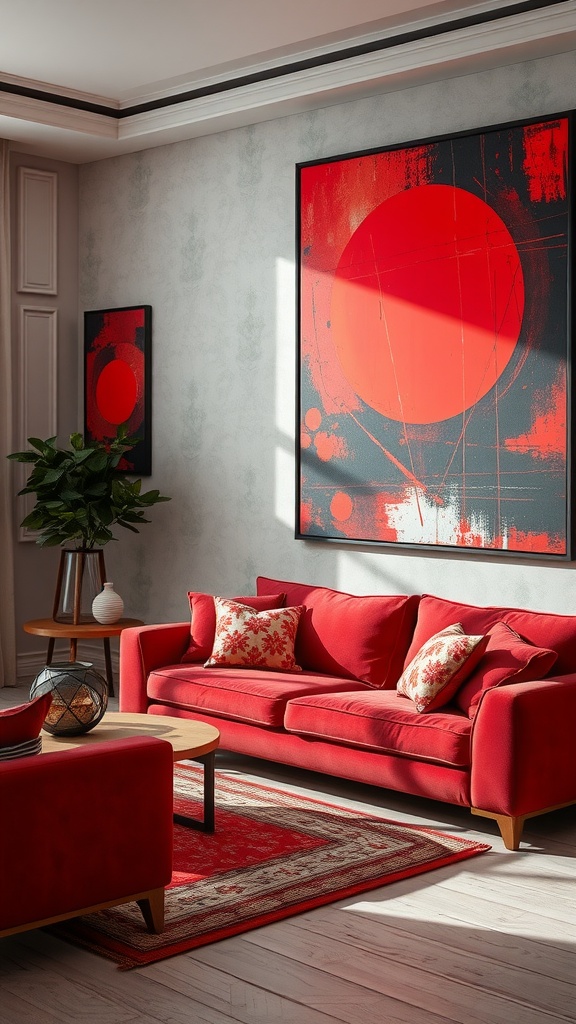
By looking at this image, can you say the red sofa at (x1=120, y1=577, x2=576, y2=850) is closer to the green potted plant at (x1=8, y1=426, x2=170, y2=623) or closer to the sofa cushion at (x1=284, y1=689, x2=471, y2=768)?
the sofa cushion at (x1=284, y1=689, x2=471, y2=768)

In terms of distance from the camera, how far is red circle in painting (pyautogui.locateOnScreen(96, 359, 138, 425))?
6.97 metres

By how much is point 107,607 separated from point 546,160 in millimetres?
3221

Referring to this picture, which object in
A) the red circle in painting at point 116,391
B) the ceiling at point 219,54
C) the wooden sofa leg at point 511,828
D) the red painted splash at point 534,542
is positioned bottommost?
the wooden sofa leg at point 511,828

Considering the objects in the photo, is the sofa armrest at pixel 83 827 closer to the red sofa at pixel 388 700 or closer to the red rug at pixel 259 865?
the red rug at pixel 259 865

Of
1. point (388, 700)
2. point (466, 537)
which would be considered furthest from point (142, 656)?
point (466, 537)

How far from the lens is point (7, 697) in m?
6.55

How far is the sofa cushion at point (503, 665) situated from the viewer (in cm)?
432

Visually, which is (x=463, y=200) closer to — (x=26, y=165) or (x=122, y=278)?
(x=122, y=278)

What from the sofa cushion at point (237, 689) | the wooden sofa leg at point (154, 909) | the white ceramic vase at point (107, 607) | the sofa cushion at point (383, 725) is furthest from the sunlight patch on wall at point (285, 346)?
the wooden sofa leg at point (154, 909)

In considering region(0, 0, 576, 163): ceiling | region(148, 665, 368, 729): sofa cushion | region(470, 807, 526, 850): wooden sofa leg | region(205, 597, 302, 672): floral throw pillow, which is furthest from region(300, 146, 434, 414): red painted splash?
region(470, 807, 526, 850): wooden sofa leg

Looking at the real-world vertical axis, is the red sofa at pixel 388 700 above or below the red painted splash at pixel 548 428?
below

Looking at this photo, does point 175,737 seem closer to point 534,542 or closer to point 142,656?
point 142,656

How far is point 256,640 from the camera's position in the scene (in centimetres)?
530

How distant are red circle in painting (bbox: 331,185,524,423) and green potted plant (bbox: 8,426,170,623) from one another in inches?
59.3
